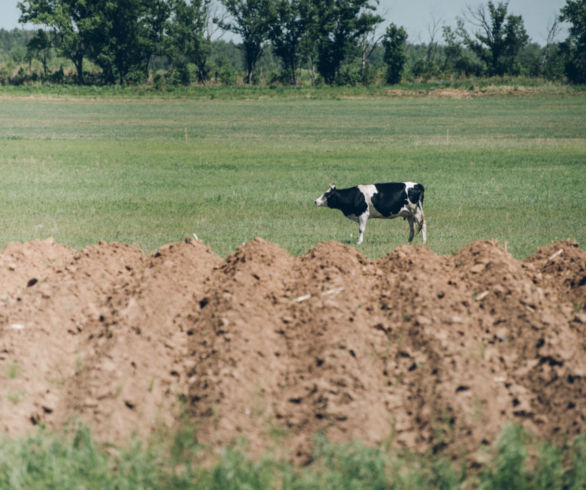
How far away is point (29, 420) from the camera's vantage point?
6324mm

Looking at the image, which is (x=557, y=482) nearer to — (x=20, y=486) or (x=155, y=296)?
(x=20, y=486)

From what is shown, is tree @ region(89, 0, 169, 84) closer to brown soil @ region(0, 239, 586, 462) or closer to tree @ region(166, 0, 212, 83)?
tree @ region(166, 0, 212, 83)

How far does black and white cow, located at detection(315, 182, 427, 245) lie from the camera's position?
15438mm

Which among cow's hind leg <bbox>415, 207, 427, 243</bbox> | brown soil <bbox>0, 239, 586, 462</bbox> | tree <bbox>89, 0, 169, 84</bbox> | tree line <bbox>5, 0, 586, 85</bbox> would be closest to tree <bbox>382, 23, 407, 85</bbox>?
tree line <bbox>5, 0, 586, 85</bbox>

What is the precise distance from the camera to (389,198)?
51.0 ft

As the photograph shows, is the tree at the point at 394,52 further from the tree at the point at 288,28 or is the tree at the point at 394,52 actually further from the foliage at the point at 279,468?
the foliage at the point at 279,468

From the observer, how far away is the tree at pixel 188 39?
368 feet

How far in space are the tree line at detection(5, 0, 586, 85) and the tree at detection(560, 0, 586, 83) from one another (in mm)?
127

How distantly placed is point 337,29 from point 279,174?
283ft

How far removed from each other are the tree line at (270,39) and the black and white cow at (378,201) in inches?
3343

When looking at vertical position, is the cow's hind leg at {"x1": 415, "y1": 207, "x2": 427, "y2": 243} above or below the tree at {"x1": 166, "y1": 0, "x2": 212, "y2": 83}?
below

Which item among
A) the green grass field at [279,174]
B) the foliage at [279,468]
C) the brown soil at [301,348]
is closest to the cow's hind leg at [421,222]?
the green grass field at [279,174]

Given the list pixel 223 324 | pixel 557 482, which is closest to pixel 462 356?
pixel 557 482

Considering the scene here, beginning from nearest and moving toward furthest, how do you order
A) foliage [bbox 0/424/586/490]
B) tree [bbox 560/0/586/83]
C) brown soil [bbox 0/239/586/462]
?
foliage [bbox 0/424/586/490], brown soil [bbox 0/239/586/462], tree [bbox 560/0/586/83]
